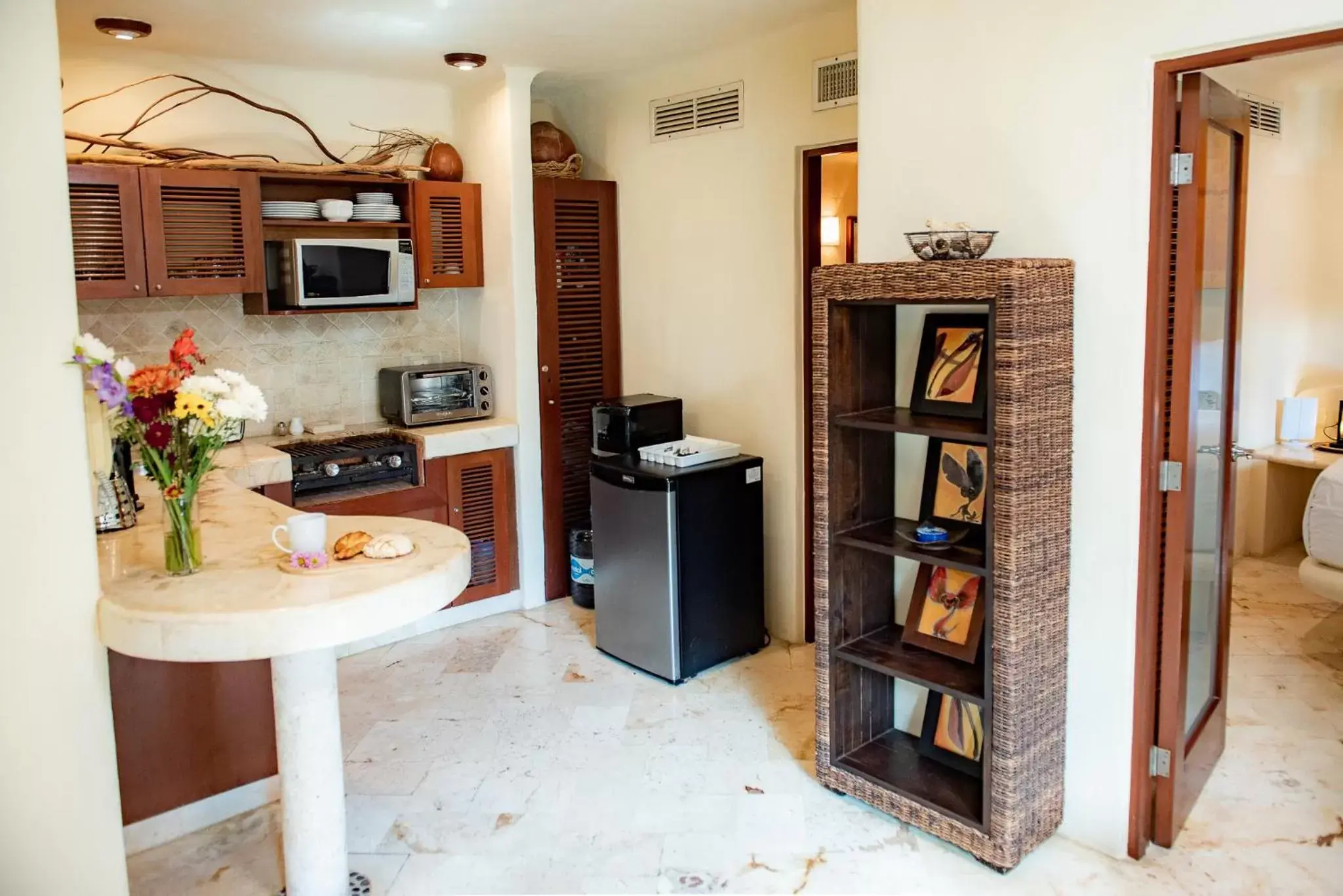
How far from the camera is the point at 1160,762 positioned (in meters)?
2.68

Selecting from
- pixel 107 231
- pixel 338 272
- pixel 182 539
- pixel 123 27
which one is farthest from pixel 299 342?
pixel 182 539

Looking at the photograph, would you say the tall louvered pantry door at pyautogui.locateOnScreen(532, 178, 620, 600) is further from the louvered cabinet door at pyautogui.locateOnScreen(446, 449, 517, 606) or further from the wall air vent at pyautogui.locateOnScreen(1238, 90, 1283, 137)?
the wall air vent at pyautogui.locateOnScreen(1238, 90, 1283, 137)

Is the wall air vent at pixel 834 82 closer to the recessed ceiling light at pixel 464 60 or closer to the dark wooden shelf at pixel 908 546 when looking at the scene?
the recessed ceiling light at pixel 464 60

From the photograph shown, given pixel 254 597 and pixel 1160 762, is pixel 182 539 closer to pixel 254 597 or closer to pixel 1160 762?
pixel 254 597

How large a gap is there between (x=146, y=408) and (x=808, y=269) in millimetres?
2675

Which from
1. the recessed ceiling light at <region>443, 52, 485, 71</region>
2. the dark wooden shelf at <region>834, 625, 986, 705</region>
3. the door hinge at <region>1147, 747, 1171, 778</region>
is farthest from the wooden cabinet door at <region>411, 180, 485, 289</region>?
the door hinge at <region>1147, 747, 1171, 778</region>

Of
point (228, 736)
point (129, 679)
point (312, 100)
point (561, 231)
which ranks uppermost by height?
point (312, 100)

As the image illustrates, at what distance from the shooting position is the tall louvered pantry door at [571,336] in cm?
478

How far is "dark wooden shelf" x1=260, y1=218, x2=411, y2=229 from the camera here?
4.23 meters

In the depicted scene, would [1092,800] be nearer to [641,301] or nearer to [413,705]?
[413,705]

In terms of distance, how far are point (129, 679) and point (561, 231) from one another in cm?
283

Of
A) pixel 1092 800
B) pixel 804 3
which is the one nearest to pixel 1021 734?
pixel 1092 800

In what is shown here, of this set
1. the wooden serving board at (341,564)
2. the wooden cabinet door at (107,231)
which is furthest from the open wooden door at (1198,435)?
the wooden cabinet door at (107,231)

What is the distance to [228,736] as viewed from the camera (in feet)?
9.73
